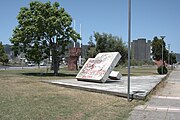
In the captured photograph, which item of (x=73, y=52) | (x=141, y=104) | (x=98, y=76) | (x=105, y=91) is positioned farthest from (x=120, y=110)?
(x=73, y=52)

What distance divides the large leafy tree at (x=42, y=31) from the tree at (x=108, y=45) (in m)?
9.95

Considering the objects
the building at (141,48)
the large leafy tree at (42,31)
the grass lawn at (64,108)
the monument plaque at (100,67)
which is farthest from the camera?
the building at (141,48)

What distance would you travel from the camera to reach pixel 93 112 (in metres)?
8.74

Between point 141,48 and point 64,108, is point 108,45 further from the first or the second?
point 141,48

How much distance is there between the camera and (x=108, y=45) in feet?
127

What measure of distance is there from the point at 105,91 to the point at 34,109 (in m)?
5.06

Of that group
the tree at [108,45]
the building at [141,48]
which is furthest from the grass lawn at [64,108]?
the building at [141,48]

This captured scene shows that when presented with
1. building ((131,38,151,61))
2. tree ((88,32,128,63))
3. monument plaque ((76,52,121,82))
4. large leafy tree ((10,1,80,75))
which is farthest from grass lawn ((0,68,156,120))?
building ((131,38,151,61))

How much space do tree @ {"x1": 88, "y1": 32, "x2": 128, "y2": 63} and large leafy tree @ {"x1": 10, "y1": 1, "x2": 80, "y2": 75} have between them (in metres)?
9.95

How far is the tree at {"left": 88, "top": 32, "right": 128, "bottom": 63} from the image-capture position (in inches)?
1507

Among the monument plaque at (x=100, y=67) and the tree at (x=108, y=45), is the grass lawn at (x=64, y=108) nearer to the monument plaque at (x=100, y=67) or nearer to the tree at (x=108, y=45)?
the monument plaque at (x=100, y=67)

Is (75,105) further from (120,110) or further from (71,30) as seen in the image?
(71,30)

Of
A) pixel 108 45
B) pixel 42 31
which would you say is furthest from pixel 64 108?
pixel 108 45

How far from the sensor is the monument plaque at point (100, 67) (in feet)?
60.0
